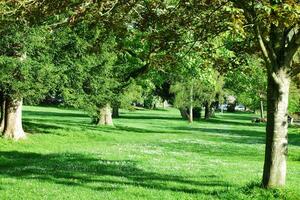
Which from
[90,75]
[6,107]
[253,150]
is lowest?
[253,150]

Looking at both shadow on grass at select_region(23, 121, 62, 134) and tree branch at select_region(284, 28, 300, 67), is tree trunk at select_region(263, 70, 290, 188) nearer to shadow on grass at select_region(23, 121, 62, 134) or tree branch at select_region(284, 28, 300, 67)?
tree branch at select_region(284, 28, 300, 67)

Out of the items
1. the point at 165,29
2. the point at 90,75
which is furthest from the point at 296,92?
the point at 165,29

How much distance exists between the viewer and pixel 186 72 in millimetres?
42344

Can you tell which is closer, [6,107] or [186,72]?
[6,107]

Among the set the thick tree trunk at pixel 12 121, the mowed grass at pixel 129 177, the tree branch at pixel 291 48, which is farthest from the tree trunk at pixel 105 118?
the tree branch at pixel 291 48

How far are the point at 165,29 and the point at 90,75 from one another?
19972mm

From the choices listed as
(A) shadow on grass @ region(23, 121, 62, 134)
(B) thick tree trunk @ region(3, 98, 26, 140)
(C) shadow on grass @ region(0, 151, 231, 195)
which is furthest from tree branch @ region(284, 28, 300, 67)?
(A) shadow on grass @ region(23, 121, 62, 134)

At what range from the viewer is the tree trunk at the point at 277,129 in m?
13.1

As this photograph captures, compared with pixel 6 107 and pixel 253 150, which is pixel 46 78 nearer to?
pixel 6 107

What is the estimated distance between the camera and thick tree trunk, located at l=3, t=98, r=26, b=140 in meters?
31.1

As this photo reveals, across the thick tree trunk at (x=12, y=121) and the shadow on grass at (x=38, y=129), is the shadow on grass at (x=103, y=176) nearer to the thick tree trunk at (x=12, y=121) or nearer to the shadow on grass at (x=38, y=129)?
the thick tree trunk at (x=12, y=121)

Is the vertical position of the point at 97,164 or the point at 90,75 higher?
the point at 90,75

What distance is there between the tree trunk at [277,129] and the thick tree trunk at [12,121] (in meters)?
20.6

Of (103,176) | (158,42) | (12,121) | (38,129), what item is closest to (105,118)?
(38,129)
